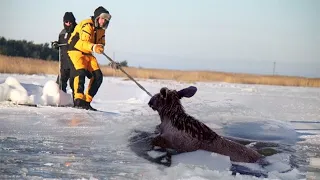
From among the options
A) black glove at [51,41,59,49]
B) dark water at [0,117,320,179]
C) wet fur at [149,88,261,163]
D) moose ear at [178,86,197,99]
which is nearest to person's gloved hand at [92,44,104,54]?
black glove at [51,41,59,49]

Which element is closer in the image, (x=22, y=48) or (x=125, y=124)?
(x=125, y=124)

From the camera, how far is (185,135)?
6.44 ft

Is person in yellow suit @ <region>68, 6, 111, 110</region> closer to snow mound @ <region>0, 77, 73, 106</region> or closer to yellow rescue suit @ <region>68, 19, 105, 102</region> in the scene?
yellow rescue suit @ <region>68, 19, 105, 102</region>

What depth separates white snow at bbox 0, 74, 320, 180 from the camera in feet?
5.59

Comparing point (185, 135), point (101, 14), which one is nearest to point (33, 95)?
point (101, 14)

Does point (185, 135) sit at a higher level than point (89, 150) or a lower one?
higher

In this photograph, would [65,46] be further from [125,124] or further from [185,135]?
[185,135]

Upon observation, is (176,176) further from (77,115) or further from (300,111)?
(300,111)

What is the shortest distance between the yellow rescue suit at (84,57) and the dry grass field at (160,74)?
0.09 metres

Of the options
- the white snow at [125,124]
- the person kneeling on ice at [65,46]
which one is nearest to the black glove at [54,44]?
the person kneeling on ice at [65,46]

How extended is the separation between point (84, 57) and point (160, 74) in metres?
0.51

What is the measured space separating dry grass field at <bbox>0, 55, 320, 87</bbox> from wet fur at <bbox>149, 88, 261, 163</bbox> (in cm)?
51

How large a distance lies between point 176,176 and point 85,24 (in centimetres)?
134

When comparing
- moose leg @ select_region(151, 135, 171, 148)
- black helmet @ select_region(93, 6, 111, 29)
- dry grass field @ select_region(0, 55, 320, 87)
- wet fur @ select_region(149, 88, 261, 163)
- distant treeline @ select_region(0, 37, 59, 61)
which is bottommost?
moose leg @ select_region(151, 135, 171, 148)
